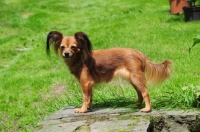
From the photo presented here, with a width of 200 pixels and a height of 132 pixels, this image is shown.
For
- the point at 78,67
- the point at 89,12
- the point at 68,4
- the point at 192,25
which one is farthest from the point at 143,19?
the point at 78,67

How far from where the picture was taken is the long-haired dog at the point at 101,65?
5023 millimetres

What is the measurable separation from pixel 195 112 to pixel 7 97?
14.9 ft

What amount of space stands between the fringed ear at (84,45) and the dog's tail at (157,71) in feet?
2.23

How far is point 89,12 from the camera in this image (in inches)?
832

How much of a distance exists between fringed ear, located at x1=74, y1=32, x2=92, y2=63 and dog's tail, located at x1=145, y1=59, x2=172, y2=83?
0.68 m

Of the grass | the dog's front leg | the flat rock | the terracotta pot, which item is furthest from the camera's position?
the terracotta pot

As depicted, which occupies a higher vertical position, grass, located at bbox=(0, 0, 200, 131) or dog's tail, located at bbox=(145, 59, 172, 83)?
dog's tail, located at bbox=(145, 59, 172, 83)

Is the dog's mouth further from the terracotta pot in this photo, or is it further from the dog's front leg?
the terracotta pot

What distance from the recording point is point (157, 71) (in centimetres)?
517

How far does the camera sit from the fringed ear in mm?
5023

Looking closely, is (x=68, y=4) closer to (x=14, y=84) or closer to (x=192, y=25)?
(x=192, y=25)

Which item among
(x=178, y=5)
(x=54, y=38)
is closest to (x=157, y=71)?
(x=54, y=38)

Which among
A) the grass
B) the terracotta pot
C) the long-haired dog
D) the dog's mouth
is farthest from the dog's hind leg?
the terracotta pot

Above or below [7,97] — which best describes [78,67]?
above
